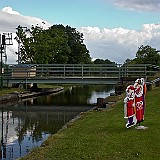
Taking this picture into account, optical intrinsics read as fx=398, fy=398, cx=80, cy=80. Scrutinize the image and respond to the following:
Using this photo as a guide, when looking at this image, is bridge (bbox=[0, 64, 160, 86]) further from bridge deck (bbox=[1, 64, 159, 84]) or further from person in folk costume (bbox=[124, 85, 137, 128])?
person in folk costume (bbox=[124, 85, 137, 128])

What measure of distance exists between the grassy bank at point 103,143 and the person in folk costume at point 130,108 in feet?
0.91

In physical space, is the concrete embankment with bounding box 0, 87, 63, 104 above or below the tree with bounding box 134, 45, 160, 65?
below

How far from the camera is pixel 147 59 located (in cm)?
9081

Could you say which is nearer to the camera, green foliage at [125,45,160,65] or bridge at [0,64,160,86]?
bridge at [0,64,160,86]

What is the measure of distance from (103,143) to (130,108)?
2.34 metres

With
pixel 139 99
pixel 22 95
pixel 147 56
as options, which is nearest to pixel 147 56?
pixel 147 56

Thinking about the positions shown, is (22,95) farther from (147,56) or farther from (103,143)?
(147,56)

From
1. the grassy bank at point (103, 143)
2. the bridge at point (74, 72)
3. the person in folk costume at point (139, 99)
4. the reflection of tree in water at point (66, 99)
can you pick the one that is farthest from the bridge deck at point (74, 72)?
the grassy bank at point (103, 143)

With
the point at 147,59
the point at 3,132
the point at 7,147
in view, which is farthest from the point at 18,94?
the point at 147,59

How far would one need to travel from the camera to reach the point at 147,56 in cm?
9225

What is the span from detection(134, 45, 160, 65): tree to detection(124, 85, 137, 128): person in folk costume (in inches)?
2894

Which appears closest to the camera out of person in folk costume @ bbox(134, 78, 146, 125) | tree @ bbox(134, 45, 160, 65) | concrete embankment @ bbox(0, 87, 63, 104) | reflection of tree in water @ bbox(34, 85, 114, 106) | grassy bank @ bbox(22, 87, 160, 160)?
grassy bank @ bbox(22, 87, 160, 160)

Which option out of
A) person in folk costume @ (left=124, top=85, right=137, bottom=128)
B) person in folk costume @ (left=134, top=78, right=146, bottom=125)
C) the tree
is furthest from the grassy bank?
the tree

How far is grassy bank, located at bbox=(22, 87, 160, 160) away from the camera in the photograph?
1001cm
